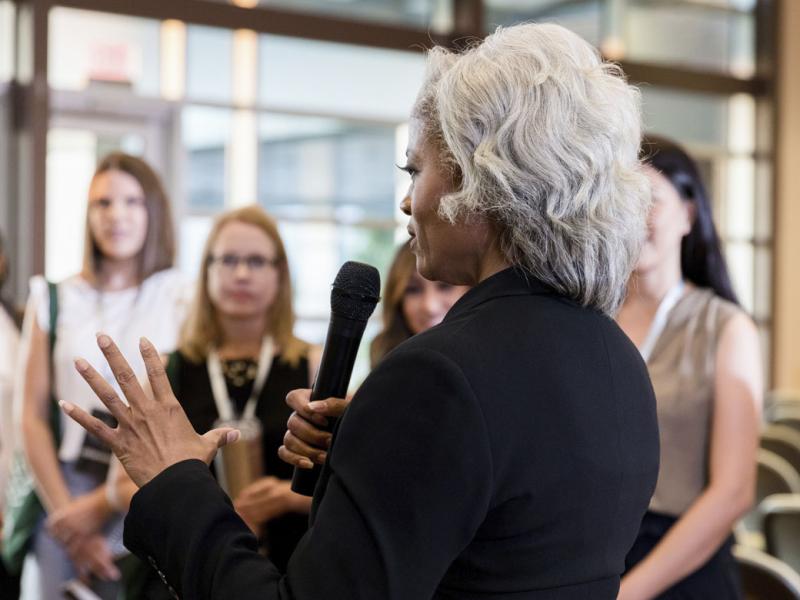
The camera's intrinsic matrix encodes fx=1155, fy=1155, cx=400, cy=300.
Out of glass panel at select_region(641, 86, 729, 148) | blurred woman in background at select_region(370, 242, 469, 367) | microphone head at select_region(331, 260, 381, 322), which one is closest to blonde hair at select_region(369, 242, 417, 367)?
blurred woman in background at select_region(370, 242, 469, 367)

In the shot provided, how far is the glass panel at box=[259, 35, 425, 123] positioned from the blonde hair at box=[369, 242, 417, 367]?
183 inches

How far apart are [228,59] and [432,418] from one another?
6472 mm

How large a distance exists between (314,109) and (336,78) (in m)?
0.29

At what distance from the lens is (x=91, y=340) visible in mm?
3475

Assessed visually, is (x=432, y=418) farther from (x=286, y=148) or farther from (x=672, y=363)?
(x=286, y=148)

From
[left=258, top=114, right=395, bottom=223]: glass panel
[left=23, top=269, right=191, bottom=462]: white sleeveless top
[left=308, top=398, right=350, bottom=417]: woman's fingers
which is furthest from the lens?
[left=258, top=114, right=395, bottom=223]: glass panel

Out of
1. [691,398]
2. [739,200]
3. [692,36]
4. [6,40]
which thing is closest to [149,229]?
[691,398]

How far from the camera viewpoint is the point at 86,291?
3566mm

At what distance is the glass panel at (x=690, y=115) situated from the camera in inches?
365

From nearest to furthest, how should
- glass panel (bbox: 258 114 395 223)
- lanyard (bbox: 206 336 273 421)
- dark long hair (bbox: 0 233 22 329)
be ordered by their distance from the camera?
1. lanyard (bbox: 206 336 273 421)
2. dark long hair (bbox: 0 233 22 329)
3. glass panel (bbox: 258 114 395 223)

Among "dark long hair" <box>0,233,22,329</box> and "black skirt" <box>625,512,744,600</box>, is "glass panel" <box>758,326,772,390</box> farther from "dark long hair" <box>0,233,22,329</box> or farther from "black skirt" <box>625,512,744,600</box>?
"black skirt" <box>625,512,744,600</box>

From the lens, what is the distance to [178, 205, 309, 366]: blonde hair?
121 inches

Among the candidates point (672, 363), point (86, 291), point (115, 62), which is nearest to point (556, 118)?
point (672, 363)

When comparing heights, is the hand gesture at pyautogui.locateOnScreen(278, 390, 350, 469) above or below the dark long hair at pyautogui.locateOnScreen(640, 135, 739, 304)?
below
